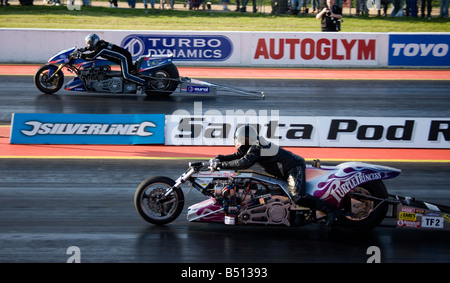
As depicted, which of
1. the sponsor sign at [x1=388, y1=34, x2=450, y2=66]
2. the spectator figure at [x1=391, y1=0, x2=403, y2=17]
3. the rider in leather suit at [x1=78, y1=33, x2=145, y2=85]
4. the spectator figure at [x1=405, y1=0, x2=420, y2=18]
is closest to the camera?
the rider in leather suit at [x1=78, y1=33, x2=145, y2=85]

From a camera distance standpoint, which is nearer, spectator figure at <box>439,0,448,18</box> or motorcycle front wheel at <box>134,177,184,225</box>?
motorcycle front wheel at <box>134,177,184,225</box>

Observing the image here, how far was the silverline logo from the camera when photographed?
46.8 feet

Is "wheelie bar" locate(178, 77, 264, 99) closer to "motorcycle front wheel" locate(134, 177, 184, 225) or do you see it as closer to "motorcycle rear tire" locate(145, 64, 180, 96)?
"motorcycle rear tire" locate(145, 64, 180, 96)

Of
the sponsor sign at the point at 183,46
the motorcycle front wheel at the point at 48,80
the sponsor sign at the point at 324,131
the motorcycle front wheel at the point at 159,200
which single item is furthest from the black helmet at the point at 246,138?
the sponsor sign at the point at 183,46

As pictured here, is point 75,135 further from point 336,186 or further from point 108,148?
point 336,186

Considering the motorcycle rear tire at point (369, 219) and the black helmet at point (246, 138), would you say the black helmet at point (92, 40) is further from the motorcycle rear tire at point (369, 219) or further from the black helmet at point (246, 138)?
the motorcycle rear tire at point (369, 219)

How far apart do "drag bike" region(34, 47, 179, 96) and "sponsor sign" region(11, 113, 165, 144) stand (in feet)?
13.2

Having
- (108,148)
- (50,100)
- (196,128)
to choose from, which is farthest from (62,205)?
(50,100)

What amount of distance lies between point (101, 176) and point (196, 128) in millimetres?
3084

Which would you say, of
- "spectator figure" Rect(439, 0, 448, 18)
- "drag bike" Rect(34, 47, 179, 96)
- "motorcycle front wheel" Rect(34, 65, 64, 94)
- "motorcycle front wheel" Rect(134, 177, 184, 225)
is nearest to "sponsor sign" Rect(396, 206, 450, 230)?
"motorcycle front wheel" Rect(134, 177, 184, 225)

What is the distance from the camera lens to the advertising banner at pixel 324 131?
14227 millimetres

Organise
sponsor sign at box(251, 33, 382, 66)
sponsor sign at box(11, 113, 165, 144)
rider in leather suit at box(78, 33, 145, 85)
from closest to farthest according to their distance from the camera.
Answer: sponsor sign at box(11, 113, 165, 144), rider in leather suit at box(78, 33, 145, 85), sponsor sign at box(251, 33, 382, 66)

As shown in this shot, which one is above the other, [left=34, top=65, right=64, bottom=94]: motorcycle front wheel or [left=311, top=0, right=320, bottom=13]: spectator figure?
[left=311, top=0, right=320, bottom=13]: spectator figure
